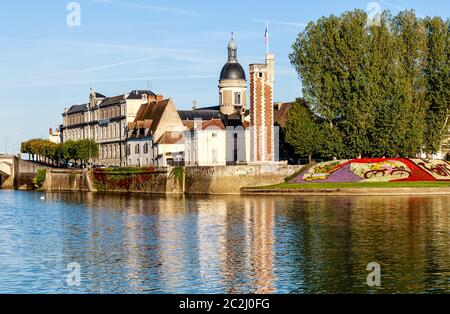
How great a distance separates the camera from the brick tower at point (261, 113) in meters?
119

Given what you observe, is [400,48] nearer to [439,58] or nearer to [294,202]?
[439,58]

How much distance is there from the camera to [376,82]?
112 meters

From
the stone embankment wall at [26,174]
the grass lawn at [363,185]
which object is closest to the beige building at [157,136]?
the stone embankment wall at [26,174]

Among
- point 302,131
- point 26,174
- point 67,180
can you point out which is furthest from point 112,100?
point 302,131

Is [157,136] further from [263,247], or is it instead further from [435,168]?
[263,247]

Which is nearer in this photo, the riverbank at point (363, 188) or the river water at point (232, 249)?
the river water at point (232, 249)

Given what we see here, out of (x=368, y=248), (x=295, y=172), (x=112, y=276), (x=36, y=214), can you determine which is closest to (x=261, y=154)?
(x=295, y=172)

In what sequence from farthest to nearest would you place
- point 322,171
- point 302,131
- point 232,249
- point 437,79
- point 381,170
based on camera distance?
point 302,131, point 437,79, point 322,171, point 381,170, point 232,249

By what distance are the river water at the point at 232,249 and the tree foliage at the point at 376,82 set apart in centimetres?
2860

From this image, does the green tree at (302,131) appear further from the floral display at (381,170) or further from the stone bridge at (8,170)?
the stone bridge at (8,170)

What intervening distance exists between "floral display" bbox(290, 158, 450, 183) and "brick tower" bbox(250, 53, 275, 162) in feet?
25.8

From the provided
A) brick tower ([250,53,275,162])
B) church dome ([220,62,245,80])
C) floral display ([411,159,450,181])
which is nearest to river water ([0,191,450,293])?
floral display ([411,159,450,181])

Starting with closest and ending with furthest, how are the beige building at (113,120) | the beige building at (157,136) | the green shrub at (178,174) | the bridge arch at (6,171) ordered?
1. the green shrub at (178,174)
2. the beige building at (157,136)
3. the beige building at (113,120)
4. the bridge arch at (6,171)

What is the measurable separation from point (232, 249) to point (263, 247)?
1.99m
